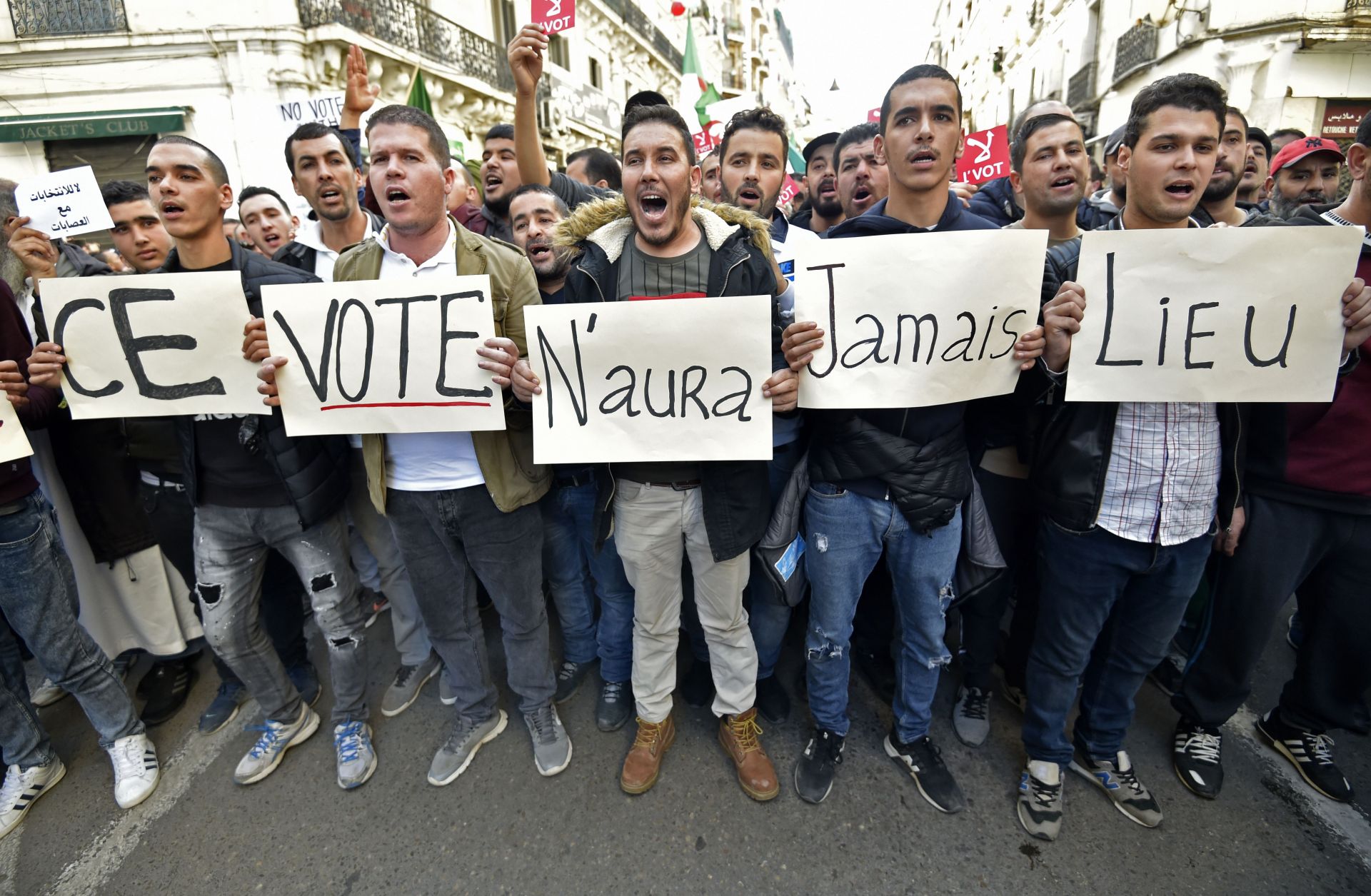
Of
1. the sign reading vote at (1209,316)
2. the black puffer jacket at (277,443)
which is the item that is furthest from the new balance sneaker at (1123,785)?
the black puffer jacket at (277,443)

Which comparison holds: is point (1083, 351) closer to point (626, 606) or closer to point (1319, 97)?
point (626, 606)

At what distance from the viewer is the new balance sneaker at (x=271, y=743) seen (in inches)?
103

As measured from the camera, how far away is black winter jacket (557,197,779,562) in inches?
84.0

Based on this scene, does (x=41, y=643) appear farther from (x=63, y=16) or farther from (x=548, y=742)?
(x=63, y=16)

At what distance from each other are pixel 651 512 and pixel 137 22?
49.3ft

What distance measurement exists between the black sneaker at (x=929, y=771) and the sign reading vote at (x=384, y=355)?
6.55 ft

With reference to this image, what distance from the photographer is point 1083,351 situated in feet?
6.36

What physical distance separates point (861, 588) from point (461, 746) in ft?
5.84

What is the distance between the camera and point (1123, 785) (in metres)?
2.33

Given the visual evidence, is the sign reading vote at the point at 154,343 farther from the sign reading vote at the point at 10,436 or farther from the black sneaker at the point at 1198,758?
the black sneaker at the point at 1198,758

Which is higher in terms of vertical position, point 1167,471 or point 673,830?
point 1167,471

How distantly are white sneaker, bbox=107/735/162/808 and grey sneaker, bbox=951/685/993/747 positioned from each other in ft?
11.0

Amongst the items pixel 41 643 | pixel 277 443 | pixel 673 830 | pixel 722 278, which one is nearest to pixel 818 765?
pixel 673 830

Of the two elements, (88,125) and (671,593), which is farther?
(88,125)
